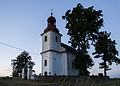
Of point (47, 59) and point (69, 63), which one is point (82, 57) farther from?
point (47, 59)

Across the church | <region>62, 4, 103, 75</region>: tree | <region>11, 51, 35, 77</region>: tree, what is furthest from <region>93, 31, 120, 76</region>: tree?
<region>11, 51, 35, 77</region>: tree

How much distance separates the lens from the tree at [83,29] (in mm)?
26359

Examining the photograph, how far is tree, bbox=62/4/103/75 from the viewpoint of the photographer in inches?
1038

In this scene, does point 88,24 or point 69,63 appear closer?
point 88,24

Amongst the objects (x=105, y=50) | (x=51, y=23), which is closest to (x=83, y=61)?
(x=105, y=50)

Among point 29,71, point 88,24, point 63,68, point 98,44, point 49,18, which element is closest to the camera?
point 29,71

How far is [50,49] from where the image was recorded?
28.7 metres

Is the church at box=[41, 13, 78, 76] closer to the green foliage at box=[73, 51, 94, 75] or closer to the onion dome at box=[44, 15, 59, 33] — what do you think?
the onion dome at box=[44, 15, 59, 33]

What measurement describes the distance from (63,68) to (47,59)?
3.88m

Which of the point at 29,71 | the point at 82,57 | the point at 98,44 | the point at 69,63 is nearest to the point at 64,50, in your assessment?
the point at 69,63

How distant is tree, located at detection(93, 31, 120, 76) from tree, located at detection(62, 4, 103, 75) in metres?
1.56

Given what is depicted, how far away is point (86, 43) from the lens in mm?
27422

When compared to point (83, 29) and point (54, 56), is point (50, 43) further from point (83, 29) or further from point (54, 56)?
point (83, 29)

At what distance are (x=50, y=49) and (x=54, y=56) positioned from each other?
1727 mm
